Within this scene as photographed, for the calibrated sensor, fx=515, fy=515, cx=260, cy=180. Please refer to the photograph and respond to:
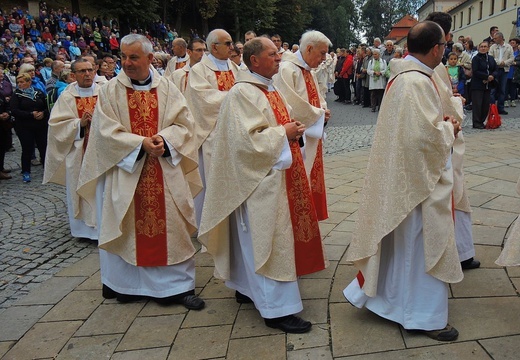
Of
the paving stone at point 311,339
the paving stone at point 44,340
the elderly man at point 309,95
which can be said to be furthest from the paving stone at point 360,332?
the paving stone at point 44,340

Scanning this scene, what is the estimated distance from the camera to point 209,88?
17.7 ft

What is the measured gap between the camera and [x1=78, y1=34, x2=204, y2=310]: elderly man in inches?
150

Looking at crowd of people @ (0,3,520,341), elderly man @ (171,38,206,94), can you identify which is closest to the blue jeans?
elderly man @ (171,38,206,94)

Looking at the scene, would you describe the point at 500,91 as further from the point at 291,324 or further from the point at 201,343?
the point at 201,343

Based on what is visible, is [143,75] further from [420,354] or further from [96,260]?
[420,354]

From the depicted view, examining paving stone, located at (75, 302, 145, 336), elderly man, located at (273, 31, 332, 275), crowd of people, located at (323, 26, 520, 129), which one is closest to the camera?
paving stone, located at (75, 302, 145, 336)

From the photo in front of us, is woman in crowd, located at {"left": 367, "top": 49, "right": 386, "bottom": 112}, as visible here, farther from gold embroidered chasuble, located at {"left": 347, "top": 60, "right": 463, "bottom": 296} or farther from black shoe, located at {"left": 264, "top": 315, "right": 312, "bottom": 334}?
black shoe, located at {"left": 264, "top": 315, "right": 312, "bottom": 334}

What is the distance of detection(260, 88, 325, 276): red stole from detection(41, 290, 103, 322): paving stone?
1.65m

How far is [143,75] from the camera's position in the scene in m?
3.91

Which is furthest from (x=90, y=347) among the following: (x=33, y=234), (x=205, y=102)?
(x=33, y=234)

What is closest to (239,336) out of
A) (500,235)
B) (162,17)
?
(500,235)

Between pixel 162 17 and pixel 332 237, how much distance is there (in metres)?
38.0

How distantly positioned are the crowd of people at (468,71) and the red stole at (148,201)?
288 inches

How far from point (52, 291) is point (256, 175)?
2.21 m
